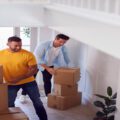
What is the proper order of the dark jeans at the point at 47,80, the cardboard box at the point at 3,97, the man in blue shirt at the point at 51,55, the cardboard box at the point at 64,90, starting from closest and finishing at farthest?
the cardboard box at the point at 3,97 < the man in blue shirt at the point at 51,55 < the cardboard box at the point at 64,90 < the dark jeans at the point at 47,80

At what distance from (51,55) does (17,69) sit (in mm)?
1020

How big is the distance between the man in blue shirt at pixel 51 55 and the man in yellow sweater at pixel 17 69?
2.65ft

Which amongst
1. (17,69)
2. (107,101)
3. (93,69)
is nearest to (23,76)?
(17,69)

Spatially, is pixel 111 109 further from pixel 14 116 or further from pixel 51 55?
pixel 14 116

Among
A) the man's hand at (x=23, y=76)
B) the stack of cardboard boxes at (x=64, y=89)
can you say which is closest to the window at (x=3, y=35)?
the stack of cardboard boxes at (x=64, y=89)

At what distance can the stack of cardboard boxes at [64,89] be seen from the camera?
4.45 m

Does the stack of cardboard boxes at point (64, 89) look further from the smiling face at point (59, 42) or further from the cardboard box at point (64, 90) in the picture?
the smiling face at point (59, 42)

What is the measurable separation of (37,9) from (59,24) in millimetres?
442

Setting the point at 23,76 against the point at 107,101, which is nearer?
the point at 23,76

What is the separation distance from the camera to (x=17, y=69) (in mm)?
3600

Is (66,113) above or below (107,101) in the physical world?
below

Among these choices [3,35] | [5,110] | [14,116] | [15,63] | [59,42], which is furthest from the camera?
[3,35]

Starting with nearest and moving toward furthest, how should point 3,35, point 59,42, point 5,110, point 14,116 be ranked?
point 14,116 → point 5,110 → point 59,42 → point 3,35

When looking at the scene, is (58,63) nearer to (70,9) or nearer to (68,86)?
(68,86)
